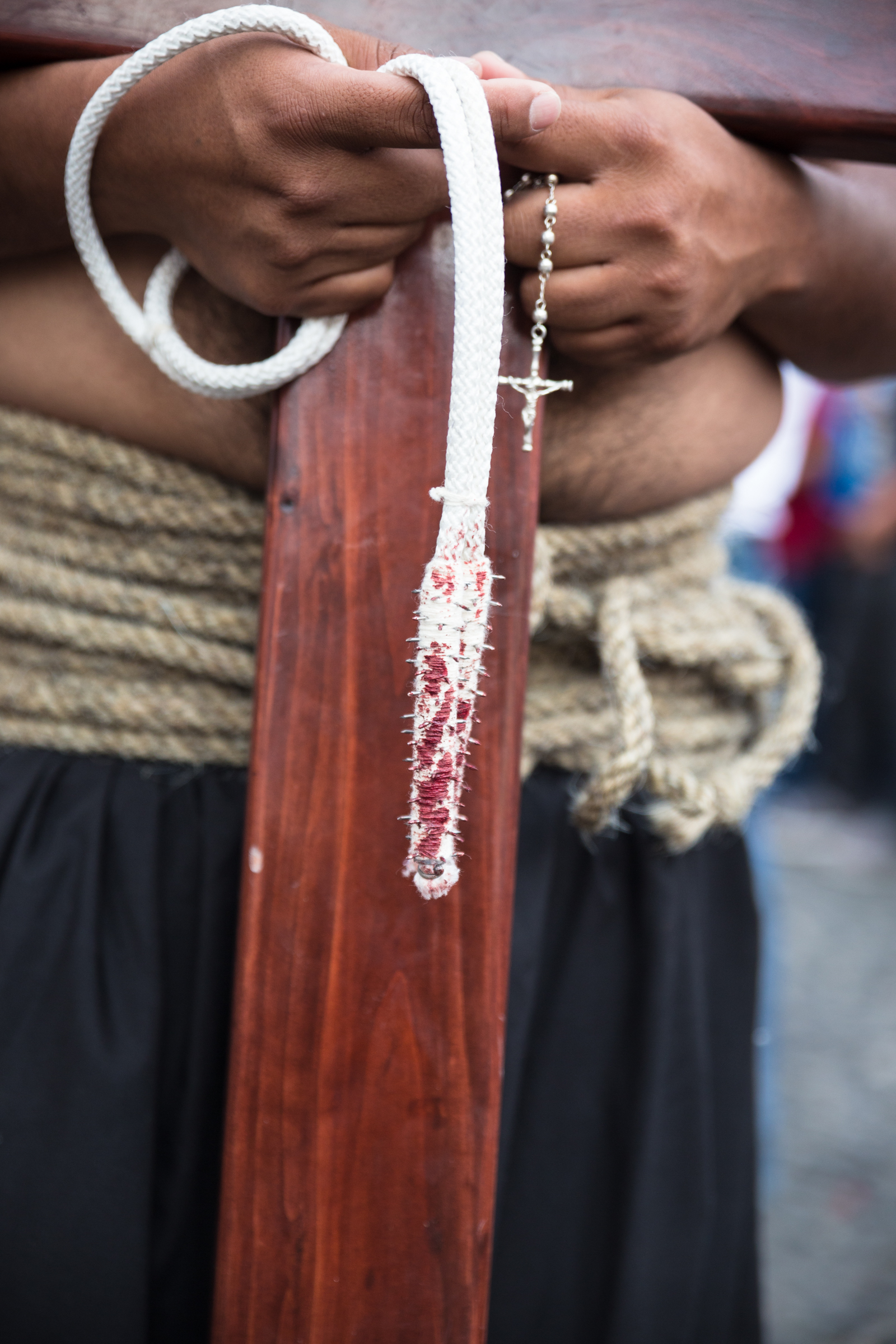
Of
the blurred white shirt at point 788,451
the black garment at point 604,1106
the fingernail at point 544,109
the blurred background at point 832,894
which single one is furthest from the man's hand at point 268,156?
the blurred white shirt at point 788,451

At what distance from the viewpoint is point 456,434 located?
46 centimetres

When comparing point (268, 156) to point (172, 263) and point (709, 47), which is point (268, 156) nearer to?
point (172, 263)

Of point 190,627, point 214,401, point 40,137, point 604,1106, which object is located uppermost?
point 40,137

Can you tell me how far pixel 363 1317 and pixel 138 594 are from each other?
1.40 ft

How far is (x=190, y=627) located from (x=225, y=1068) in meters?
0.28

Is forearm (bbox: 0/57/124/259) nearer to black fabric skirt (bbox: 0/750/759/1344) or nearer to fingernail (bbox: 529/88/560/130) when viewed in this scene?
fingernail (bbox: 529/88/560/130)

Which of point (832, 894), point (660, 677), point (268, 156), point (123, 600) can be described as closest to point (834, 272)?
point (660, 677)

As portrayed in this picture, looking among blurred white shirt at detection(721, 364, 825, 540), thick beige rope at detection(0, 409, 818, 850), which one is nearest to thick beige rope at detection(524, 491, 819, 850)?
thick beige rope at detection(0, 409, 818, 850)

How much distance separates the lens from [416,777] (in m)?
0.46

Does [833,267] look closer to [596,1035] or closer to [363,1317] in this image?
[596,1035]

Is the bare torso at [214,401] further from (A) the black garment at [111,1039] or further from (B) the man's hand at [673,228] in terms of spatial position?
(A) the black garment at [111,1039]

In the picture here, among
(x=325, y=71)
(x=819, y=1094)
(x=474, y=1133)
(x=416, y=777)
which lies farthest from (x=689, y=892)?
(x=819, y=1094)

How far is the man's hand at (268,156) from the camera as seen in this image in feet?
1.52

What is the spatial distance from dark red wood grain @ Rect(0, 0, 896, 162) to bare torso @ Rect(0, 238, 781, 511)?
0.50 ft
